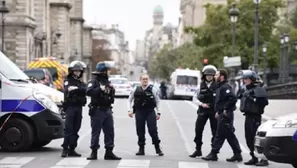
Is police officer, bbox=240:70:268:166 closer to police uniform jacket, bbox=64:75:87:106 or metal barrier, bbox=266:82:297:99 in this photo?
police uniform jacket, bbox=64:75:87:106

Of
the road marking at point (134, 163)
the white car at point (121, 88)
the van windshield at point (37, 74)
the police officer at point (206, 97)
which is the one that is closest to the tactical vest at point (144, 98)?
the police officer at point (206, 97)

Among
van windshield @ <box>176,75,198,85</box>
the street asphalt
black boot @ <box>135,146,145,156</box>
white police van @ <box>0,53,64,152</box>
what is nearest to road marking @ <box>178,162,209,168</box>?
the street asphalt

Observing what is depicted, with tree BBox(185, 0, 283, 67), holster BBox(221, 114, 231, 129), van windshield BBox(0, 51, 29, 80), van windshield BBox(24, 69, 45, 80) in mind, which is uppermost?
tree BBox(185, 0, 283, 67)

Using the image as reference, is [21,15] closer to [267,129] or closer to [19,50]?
[19,50]

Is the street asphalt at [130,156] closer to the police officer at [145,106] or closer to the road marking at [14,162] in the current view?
the road marking at [14,162]

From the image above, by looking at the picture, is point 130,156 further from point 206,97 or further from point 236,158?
point 236,158

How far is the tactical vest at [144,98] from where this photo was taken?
Answer: 49.8 ft

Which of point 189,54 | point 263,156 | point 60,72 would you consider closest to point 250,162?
point 263,156

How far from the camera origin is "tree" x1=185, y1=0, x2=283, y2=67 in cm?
6894

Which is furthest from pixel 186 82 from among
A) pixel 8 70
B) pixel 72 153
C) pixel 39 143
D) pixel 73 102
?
pixel 73 102

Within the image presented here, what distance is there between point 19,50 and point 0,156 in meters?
52.2

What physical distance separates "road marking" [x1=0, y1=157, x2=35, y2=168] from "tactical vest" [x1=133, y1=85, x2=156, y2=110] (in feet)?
7.93

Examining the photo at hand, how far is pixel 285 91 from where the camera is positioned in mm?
38094

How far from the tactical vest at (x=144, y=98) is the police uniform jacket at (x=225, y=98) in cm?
139
